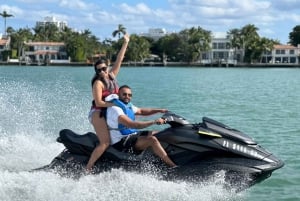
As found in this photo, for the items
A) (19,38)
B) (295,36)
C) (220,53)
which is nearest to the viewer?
(19,38)

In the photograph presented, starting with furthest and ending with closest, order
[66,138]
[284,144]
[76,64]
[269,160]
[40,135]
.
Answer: [76,64] → [284,144] → [40,135] → [66,138] → [269,160]

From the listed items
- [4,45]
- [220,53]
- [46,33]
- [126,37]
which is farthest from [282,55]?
[126,37]

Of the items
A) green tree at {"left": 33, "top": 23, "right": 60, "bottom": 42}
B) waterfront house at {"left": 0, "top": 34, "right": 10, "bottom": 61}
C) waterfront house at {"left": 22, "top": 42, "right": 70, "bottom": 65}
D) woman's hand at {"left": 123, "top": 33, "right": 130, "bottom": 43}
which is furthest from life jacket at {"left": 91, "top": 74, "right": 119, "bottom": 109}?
green tree at {"left": 33, "top": 23, "right": 60, "bottom": 42}

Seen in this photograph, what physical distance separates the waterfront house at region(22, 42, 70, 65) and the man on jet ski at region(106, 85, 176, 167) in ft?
400

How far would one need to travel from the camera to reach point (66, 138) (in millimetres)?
6996

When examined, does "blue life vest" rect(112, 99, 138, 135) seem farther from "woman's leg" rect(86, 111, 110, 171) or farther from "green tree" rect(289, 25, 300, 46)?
"green tree" rect(289, 25, 300, 46)

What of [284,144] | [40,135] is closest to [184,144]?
[40,135]

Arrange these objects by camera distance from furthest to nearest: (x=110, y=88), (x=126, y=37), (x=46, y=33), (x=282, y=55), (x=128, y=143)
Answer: (x=46, y=33) → (x=282, y=55) → (x=126, y=37) → (x=110, y=88) → (x=128, y=143)

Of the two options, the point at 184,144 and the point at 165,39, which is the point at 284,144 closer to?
the point at 184,144

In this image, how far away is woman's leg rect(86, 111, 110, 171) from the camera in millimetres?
6703

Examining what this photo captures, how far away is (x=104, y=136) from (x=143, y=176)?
674 mm

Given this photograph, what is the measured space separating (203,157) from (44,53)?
124797 mm

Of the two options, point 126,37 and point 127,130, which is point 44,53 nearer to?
point 126,37

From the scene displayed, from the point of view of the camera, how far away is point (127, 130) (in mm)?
6812
